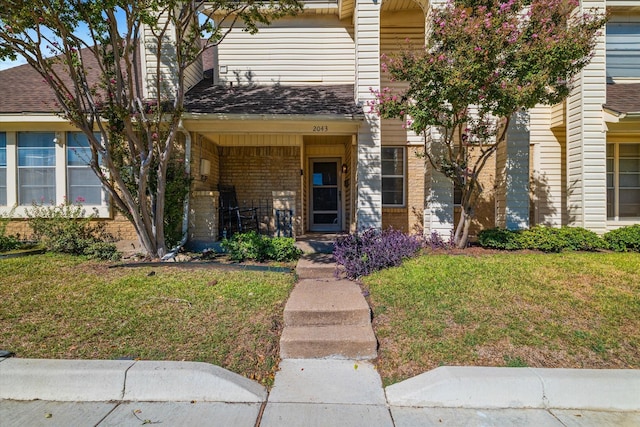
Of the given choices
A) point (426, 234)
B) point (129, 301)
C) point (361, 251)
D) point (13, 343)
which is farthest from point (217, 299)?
point (426, 234)

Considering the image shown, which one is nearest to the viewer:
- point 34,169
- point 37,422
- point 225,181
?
point 37,422

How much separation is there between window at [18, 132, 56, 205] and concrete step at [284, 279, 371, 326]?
708 cm

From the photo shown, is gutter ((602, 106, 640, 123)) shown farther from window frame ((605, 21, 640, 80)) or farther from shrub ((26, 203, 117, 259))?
shrub ((26, 203, 117, 259))

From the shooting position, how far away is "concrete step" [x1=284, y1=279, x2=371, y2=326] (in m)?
4.27

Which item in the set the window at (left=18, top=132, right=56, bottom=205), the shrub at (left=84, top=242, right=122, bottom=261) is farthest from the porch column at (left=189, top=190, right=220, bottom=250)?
the window at (left=18, top=132, right=56, bottom=205)

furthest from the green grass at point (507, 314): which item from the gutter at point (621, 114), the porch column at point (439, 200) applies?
the gutter at point (621, 114)

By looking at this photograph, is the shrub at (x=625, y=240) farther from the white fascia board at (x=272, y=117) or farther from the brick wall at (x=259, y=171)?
the brick wall at (x=259, y=171)

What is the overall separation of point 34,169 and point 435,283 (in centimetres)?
921

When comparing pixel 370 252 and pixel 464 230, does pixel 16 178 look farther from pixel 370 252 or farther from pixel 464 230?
pixel 464 230

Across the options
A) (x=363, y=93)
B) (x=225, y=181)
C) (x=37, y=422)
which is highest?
(x=363, y=93)

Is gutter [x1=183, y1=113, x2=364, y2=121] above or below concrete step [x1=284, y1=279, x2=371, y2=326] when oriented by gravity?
above

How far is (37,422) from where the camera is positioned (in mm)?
2895

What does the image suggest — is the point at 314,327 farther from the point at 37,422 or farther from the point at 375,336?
the point at 37,422

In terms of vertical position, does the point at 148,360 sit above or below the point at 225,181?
below
